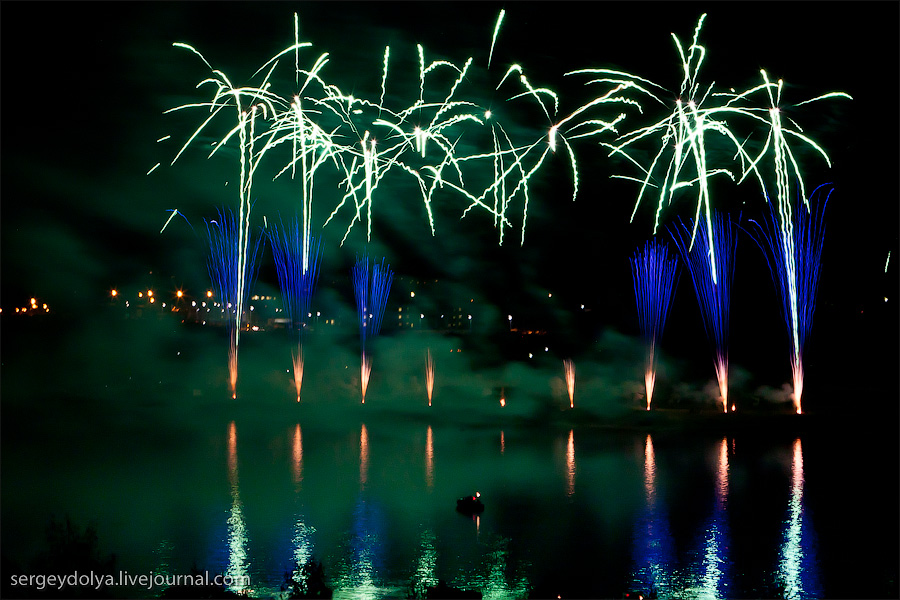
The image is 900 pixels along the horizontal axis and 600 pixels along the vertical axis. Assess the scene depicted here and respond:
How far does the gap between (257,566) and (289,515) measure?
3.28m

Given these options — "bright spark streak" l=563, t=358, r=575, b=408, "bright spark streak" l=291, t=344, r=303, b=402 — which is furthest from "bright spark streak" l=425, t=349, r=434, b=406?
"bright spark streak" l=563, t=358, r=575, b=408

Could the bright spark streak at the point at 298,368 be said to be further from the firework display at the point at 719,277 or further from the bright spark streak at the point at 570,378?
the firework display at the point at 719,277

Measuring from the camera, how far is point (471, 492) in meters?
17.0

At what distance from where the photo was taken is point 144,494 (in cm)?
1705

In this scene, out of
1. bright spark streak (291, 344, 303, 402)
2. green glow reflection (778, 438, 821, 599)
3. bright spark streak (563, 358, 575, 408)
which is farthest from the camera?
bright spark streak (291, 344, 303, 402)

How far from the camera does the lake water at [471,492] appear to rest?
465 inches

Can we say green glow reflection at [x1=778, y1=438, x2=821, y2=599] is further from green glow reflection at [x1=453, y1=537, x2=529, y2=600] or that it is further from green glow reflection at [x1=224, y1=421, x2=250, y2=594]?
green glow reflection at [x1=224, y1=421, x2=250, y2=594]

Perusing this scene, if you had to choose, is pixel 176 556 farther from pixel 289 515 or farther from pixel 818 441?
pixel 818 441

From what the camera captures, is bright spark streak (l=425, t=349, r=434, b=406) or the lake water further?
bright spark streak (l=425, t=349, r=434, b=406)

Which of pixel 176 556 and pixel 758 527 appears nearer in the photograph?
pixel 176 556

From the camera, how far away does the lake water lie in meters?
11.8

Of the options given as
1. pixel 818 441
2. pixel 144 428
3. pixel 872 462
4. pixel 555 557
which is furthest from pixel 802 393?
pixel 144 428

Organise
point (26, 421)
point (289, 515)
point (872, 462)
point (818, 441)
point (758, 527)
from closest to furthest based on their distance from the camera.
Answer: point (758, 527)
point (289, 515)
point (872, 462)
point (818, 441)
point (26, 421)

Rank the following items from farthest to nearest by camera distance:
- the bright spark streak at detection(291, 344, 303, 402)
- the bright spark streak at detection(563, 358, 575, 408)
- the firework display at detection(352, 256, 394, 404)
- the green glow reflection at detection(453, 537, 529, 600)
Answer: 1. the bright spark streak at detection(291, 344, 303, 402)
2. the bright spark streak at detection(563, 358, 575, 408)
3. the firework display at detection(352, 256, 394, 404)
4. the green glow reflection at detection(453, 537, 529, 600)
